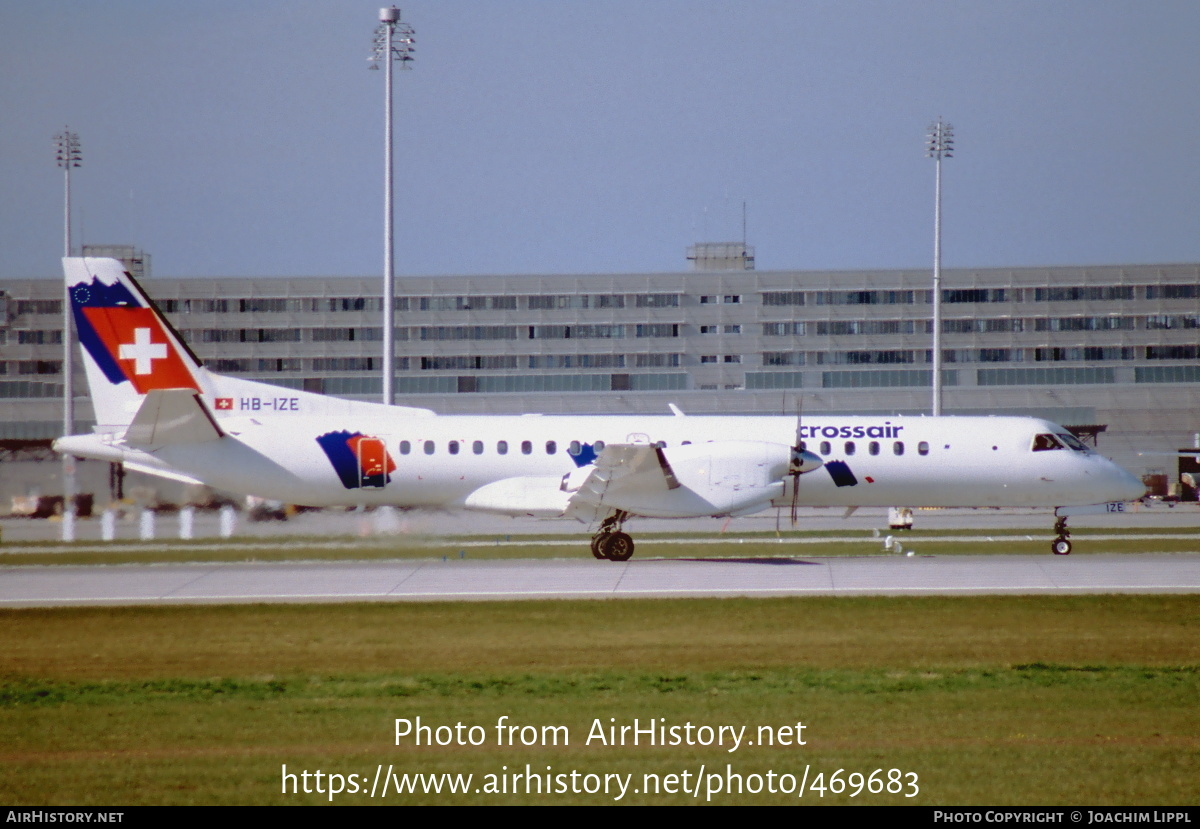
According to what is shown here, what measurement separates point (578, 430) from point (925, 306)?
59126 mm

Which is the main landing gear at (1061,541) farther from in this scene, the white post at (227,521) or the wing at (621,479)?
the white post at (227,521)

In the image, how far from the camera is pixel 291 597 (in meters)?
23.2

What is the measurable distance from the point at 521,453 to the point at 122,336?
9.83 metres

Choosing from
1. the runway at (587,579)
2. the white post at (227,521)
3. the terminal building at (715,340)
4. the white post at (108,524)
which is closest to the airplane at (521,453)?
the white post at (227,521)

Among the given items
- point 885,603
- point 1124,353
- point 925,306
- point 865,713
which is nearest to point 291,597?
point 885,603

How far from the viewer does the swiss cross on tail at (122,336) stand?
29.0m

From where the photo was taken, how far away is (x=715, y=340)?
82.6 m

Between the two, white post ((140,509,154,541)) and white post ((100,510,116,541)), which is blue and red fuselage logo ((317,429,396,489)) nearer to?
white post ((140,509,154,541))

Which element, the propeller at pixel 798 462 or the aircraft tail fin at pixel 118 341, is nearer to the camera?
the propeller at pixel 798 462

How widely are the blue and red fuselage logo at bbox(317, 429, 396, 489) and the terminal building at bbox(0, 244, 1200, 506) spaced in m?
44.5

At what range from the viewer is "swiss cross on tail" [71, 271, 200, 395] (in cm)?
2905

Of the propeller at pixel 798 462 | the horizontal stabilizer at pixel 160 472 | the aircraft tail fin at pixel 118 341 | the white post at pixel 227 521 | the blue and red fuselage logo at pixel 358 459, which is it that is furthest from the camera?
the white post at pixel 227 521

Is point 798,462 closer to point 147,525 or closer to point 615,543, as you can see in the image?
point 615,543

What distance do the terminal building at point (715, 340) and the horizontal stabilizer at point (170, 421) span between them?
4604 centimetres
